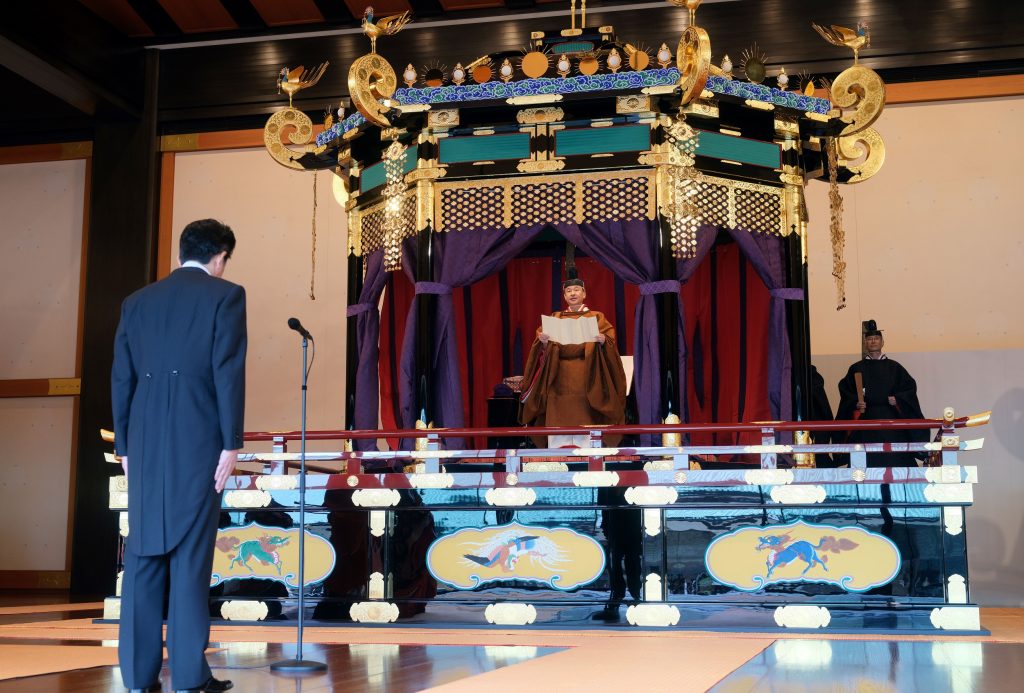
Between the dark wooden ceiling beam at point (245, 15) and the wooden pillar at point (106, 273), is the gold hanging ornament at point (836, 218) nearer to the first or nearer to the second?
the dark wooden ceiling beam at point (245, 15)

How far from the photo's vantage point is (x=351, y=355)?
290 inches

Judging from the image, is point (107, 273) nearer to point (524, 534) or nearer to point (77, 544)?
point (77, 544)

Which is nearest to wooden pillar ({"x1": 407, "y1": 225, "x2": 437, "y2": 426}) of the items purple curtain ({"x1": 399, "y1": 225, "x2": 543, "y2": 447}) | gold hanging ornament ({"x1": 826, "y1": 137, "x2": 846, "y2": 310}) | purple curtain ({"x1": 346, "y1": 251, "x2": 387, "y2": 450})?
purple curtain ({"x1": 399, "y1": 225, "x2": 543, "y2": 447})

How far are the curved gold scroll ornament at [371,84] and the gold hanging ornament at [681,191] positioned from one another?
5.80 feet

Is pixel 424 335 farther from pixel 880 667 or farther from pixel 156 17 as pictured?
pixel 156 17

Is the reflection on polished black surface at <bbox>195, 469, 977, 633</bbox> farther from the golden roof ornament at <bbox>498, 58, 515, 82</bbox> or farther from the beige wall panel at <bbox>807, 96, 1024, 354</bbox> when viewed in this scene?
the beige wall panel at <bbox>807, 96, 1024, 354</bbox>

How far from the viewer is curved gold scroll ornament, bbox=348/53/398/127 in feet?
21.8

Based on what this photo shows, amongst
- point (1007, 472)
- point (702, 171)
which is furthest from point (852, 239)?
point (702, 171)

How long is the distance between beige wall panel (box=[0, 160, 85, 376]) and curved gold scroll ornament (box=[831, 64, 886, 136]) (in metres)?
7.05

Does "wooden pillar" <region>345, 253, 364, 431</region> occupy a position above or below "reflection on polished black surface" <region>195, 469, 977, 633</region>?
above

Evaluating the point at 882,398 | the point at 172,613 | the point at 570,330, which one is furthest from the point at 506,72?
the point at 172,613

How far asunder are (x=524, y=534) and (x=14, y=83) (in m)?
6.93

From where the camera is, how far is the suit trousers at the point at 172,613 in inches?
122

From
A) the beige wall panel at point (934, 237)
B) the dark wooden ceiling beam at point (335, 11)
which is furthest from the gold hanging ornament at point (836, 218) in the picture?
the dark wooden ceiling beam at point (335, 11)
